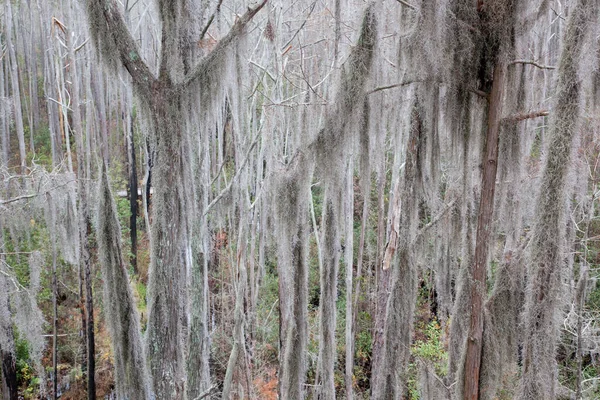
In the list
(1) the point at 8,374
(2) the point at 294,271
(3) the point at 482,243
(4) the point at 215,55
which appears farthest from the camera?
(1) the point at 8,374

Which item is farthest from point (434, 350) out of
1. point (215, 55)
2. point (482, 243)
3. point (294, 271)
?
point (215, 55)

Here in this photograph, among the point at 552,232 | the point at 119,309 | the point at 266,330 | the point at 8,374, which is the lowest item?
the point at 266,330

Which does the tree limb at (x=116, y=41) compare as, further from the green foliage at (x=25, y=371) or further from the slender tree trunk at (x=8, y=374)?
the green foliage at (x=25, y=371)

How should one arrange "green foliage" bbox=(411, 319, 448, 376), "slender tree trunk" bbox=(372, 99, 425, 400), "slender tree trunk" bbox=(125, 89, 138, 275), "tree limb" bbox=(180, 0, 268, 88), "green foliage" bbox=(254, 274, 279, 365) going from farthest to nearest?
"slender tree trunk" bbox=(125, 89, 138, 275) < "green foliage" bbox=(254, 274, 279, 365) < "green foliage" bbox=(411, 319, 448, 376) < "slender tree trunk" bbox=(372, 99, 425, 400) < "tree limb" bbox=(180, 0, 268, 88)

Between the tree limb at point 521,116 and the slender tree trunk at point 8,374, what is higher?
the tree limb at point 521,116

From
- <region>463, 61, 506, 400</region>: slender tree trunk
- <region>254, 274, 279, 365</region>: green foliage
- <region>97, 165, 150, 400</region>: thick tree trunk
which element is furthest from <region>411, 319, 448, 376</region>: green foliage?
<region>97, 165, 150, 400</region>: thick tree trunk

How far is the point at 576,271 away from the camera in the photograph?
33.2 ft

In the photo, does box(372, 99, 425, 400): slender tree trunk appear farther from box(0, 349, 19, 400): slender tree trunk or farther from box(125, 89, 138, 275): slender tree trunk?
box(125, 89, 138, 275): slender tree trunk

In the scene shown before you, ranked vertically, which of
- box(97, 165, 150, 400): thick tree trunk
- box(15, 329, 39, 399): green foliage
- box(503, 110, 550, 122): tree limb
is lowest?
box(15, 329, 39, 399): green foliage

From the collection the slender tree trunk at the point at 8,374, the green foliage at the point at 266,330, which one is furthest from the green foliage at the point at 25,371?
the green foliage at the point at 266,330

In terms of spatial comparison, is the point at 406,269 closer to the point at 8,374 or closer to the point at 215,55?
the point at 215,55

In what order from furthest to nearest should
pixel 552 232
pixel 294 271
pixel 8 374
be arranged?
pixel 8 374 → pixel 294 271 → pixel 552 232

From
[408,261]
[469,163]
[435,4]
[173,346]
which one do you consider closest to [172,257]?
[173,346]

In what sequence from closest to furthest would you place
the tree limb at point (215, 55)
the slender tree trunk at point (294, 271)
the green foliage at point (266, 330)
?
the tree limb at point (215, 55) → the slender tree trunk at point (294, 271) → the green foliage at point (266, 330)
